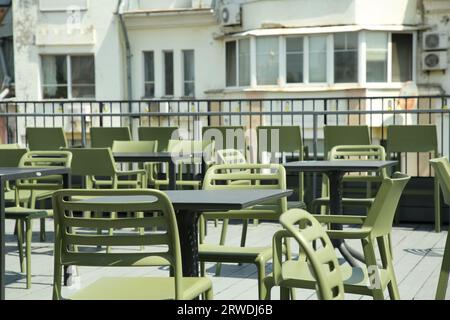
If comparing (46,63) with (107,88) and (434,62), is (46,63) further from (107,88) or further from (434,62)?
(434,62)

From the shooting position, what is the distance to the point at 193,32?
24891mm

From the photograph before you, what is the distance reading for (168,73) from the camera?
25.5 metres

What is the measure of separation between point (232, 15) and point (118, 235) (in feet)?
66.8

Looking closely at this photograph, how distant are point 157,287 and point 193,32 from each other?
70.3 ft

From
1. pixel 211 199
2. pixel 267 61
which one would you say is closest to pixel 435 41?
pixel 267 61

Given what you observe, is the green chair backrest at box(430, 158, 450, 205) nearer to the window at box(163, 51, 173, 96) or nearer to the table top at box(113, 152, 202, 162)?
the table top at box(113, 152, 202, 162)

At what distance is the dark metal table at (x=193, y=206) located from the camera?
13.1 feet

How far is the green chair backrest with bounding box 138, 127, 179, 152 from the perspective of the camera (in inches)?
419

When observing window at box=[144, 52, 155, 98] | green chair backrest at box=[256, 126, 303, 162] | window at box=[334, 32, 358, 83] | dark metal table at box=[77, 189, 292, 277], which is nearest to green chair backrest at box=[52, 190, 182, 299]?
dark metal table at box=[77, 189, 292, 277]

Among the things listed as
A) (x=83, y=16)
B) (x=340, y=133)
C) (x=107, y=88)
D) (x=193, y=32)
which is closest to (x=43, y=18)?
(x=83, y=16)

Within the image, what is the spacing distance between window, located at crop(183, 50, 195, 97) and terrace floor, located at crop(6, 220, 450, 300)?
1609cm

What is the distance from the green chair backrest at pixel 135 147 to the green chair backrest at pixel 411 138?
261 centimetres

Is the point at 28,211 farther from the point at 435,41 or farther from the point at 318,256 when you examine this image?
the point at 435,41

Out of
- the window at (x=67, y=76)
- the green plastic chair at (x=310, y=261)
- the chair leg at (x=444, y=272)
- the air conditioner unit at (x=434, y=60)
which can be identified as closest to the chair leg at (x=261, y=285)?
the green plastic chair at (x=310, y=261)
